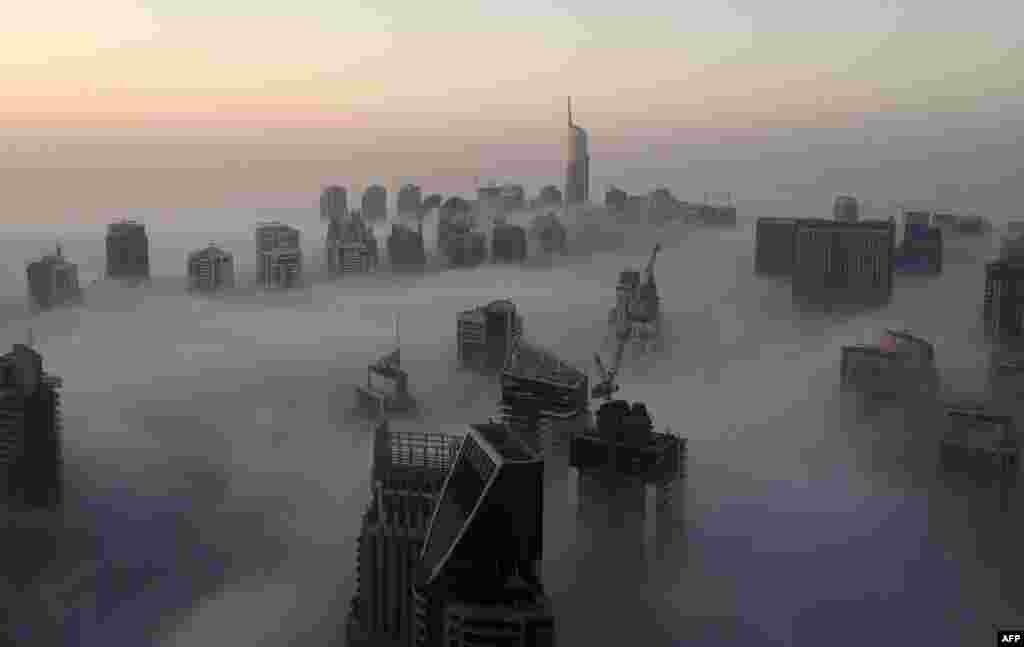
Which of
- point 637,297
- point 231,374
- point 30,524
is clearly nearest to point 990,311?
point 637,297

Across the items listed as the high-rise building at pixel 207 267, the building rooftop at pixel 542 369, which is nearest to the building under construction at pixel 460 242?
the high-rise building at pixel 207 267

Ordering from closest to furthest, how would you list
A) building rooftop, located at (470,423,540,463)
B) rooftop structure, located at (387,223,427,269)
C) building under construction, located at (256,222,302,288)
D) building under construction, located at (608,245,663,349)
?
1. building rooftop, located at (470,423,540,463)
2. building under construction, located at (608,245,663,349)
3. building under construction, located at (256,222,302,288)
4. rooftop structure, located at (387,223,427,269)

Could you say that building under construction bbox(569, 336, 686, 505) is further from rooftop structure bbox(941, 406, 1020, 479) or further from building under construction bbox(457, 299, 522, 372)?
building under construction bbox(457, 299, 522, 372)

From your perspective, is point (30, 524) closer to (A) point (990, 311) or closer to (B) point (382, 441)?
(B) point (382, 441)

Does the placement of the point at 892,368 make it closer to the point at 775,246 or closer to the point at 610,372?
the point at 610,372

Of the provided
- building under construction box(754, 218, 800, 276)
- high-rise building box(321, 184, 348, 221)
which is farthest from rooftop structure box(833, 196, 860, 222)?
high-rise building box(321, 184, 348, 221)

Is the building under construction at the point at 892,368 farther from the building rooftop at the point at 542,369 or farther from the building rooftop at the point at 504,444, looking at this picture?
the building rooftop at the point at 504,444
